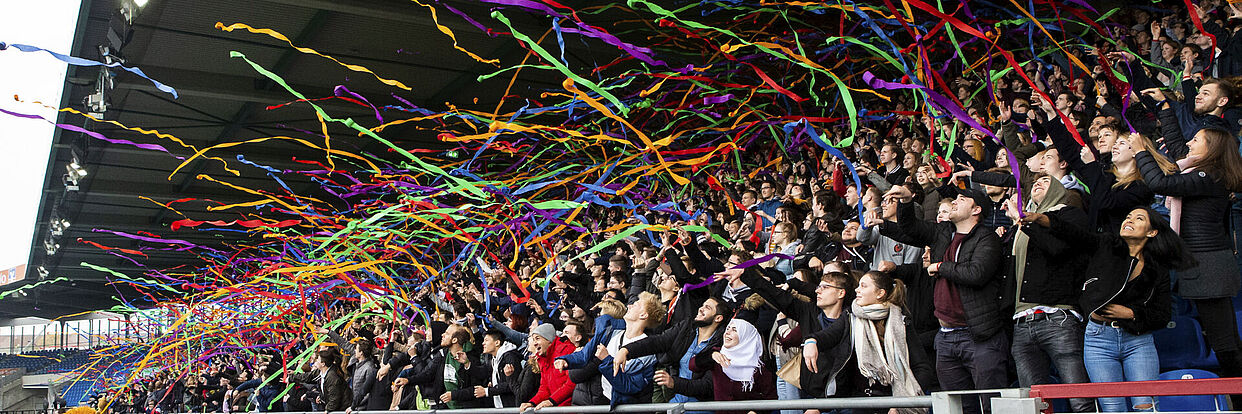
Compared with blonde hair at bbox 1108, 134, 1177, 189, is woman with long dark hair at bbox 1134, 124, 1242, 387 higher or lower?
lower

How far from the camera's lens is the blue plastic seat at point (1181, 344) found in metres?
4.62

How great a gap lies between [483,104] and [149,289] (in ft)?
76.4

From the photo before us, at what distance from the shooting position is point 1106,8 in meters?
9.18

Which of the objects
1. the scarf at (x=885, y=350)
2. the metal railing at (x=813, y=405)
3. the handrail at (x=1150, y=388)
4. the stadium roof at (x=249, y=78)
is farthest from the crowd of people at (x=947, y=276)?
the stadium roof at (x=249, y=78)

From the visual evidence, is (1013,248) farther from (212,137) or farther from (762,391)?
(212,137)

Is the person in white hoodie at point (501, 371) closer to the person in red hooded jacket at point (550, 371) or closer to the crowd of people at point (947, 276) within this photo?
the crowd of people at point (947, 276)

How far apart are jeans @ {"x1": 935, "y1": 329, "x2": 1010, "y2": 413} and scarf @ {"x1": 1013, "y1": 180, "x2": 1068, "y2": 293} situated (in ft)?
1.05

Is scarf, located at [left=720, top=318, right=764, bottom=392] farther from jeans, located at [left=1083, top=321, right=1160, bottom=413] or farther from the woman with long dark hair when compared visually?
the woman with long dark hair

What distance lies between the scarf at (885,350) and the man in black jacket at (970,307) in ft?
0.59

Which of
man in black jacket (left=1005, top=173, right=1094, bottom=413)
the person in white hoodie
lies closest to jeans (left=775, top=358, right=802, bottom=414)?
man in black jacket (left=1005, top=173, right=1094, bottom=413)

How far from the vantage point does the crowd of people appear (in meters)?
4.25

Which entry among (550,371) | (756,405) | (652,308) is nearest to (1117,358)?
(756,405)

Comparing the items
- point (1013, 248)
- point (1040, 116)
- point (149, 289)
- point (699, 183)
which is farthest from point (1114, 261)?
point (149, 289)

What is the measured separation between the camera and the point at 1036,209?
5.00m
